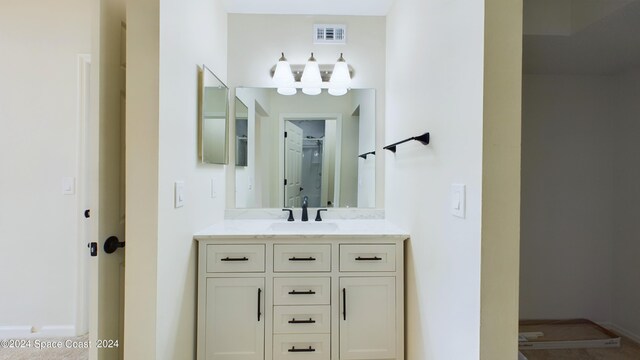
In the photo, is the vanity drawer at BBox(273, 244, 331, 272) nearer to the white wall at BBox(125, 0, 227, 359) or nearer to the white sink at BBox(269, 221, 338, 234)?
the white sink at BBox(269, 221, 338, 234)

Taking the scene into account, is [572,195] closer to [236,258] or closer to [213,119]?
[236,258]

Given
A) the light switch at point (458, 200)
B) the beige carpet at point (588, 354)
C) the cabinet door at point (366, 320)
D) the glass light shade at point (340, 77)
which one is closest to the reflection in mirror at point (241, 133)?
the glass light shade at point (340, 77)

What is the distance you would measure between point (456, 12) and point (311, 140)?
4.54 feet

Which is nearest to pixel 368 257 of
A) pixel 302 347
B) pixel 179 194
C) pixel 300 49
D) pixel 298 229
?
pixel 298 229

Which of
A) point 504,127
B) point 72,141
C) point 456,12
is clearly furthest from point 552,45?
point 72,141

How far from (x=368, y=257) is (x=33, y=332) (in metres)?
2.50

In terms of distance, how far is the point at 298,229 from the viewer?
6.18 ft

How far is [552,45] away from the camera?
1909 millimetres

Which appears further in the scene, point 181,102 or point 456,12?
point 181,102

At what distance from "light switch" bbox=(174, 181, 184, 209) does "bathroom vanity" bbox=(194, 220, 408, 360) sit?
0.99 feet

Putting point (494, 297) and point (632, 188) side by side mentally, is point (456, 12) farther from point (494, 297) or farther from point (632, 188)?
point (632, 188)

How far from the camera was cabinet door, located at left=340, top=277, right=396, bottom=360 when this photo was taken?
5.45ft

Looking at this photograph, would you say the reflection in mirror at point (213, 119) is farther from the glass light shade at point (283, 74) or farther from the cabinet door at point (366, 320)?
the cabinet door at point (366, 320)

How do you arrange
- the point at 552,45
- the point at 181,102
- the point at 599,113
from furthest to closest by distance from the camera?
the point at 599,113
the point at 552,45
the point at 181,102
